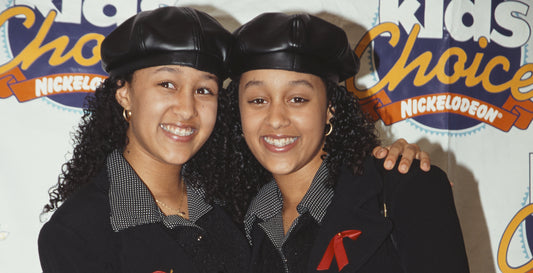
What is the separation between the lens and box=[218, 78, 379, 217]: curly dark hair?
5.82 ft

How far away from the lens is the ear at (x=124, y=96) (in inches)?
70.7

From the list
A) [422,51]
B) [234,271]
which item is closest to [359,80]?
[422,51]

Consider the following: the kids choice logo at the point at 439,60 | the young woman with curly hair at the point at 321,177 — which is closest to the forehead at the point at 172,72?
the young woman with curly hair at the point at 321,177

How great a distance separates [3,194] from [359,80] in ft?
6.44

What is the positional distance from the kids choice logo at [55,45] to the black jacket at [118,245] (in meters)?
1.16

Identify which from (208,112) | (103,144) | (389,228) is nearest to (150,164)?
(103,144)

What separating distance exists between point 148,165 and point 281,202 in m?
0.49

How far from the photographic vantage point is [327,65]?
1747 millimetres

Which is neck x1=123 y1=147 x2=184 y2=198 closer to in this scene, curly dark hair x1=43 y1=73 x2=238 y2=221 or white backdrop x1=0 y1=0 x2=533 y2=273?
curly dark hair x1=43 y1=73 x2=238 y2=221

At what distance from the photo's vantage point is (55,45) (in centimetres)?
271

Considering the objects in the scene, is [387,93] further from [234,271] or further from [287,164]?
[234,271]

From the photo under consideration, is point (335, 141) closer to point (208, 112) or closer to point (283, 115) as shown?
point (283, 115)

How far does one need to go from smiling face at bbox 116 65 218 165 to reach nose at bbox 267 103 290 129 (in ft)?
0.74

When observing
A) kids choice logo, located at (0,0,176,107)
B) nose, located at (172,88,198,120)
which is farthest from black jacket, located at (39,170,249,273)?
kids choice logo, located at (0,0,176,107)
